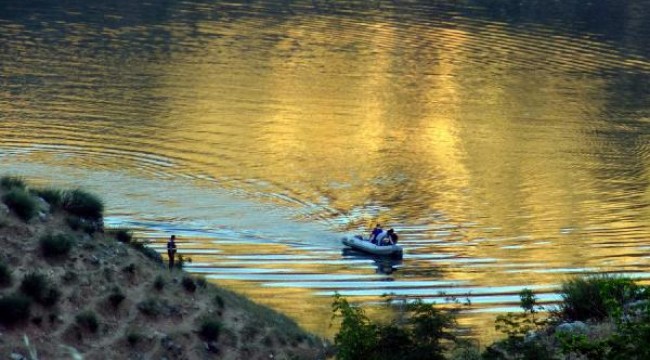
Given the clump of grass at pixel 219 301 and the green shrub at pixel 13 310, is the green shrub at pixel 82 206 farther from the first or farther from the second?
the green shrub at pixel 13 310

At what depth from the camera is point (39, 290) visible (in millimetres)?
22984

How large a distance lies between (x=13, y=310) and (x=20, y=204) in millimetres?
3813

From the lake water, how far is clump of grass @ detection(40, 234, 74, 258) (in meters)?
7.98

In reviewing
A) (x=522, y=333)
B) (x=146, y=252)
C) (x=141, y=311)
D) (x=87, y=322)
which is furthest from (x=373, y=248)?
(x=522, y=333)

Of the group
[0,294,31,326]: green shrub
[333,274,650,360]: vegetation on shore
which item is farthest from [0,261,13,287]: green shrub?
[333,274,650,360]: vegetation on shore

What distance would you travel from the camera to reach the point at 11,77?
6391 centimetres

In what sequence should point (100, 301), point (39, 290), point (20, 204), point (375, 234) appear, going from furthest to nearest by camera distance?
point (375, 234)
point (20, 204)
point (100, 301)
point (39, 290)

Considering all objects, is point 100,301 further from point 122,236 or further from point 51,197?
point 51,197

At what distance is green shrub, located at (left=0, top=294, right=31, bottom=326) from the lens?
2198cm

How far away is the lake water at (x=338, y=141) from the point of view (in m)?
38.2

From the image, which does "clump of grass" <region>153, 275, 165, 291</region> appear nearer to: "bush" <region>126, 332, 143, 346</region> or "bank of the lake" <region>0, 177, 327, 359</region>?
A: "bank of the lake" <region>0, 177, 327, 359</region>

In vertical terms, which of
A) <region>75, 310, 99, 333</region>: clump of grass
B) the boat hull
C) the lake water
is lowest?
the lake water

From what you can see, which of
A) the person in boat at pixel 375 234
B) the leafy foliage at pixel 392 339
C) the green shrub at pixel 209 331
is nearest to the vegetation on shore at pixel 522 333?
the leafy foliage at pixel 392 339

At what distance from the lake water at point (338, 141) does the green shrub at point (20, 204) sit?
28.0 ft
